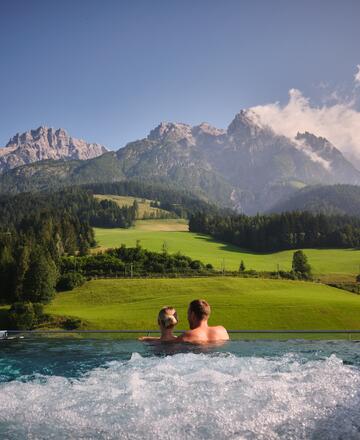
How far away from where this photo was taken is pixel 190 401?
9.16 metres

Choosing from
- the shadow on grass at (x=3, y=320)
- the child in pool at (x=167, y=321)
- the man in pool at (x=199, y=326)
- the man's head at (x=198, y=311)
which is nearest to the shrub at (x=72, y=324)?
the shadow on grass at (x=3, y=320)

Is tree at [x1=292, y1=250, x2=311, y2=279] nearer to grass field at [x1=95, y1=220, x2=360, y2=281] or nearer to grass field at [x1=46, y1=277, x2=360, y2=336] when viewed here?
grass field at [x1=95, y1=220, x2=360, y2=281]

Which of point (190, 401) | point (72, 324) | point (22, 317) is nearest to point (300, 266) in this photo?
point (72, 324)

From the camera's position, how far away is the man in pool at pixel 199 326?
501 inches

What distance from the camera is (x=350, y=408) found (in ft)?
Result: 28.9

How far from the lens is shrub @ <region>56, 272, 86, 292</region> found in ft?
326

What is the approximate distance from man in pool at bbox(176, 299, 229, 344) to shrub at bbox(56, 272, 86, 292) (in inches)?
3541


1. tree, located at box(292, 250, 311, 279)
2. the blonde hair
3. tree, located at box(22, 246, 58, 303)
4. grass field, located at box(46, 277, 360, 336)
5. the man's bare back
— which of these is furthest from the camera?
tree, located at box(292, 250, 311, 279)

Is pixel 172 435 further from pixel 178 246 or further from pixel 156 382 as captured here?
pixel 178 246

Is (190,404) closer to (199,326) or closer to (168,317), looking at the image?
(199,326)

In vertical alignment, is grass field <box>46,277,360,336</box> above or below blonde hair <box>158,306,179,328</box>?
below

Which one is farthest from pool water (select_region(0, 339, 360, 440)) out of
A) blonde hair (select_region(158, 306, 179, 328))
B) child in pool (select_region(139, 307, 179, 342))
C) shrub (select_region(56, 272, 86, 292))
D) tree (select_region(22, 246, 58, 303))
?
shrub (select_region(56, 272, 86, 292))

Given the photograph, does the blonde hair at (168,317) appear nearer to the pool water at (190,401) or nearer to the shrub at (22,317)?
the pool water at (190,401)

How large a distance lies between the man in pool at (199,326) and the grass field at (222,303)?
54.2m
